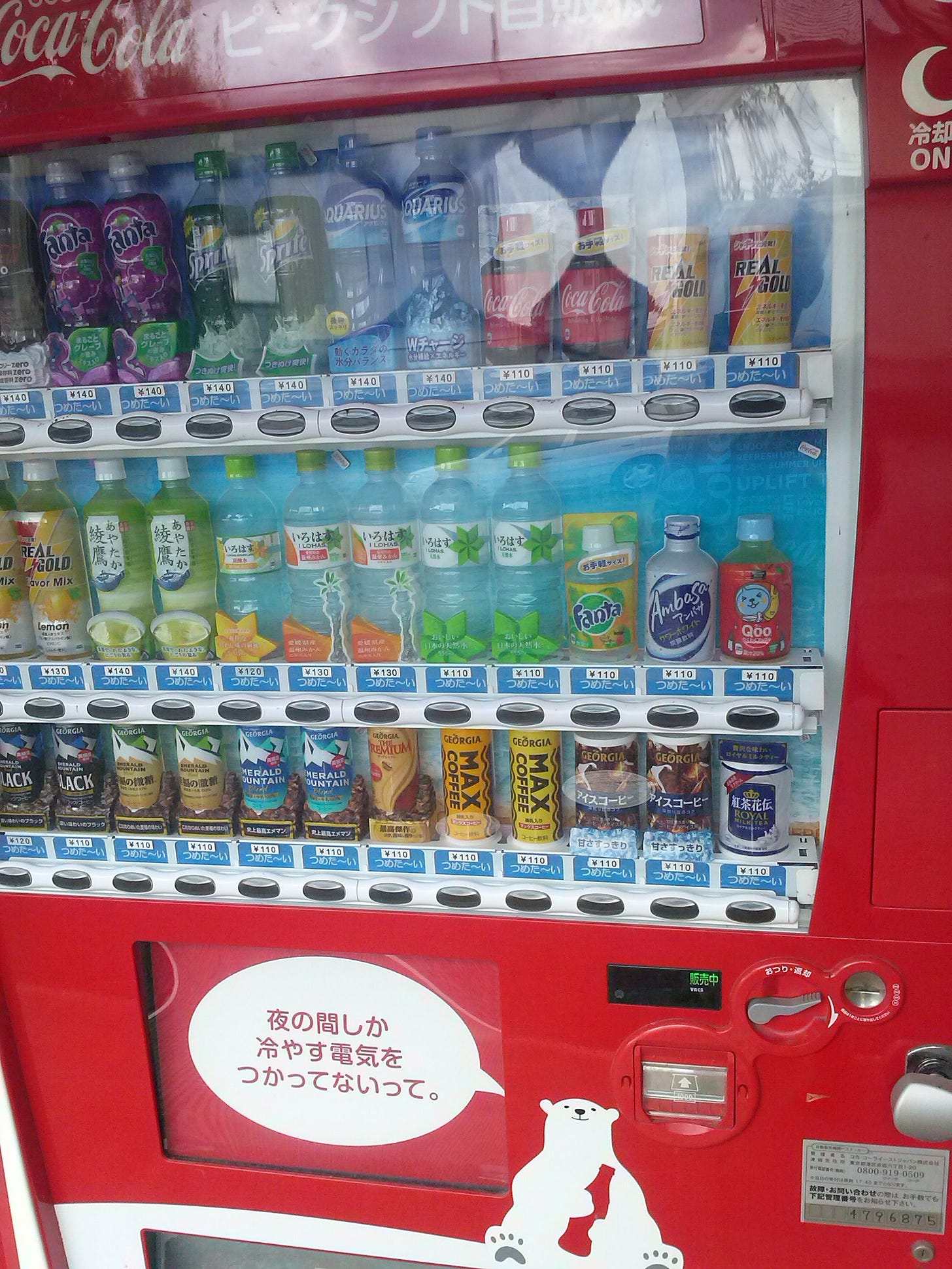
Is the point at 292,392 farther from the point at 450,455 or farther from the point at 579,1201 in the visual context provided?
the point at 579,1201

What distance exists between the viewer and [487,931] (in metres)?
1.82

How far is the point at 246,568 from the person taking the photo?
196 centimetres

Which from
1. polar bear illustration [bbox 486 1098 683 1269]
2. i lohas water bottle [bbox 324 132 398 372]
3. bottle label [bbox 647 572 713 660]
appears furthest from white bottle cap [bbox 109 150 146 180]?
polar bear illustration [bbox 486 1098 683 1269]

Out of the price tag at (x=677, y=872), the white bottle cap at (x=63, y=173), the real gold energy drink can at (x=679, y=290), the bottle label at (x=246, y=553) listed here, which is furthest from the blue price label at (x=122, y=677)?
Answer: the real gold energy drink can at (x=679, y=290)

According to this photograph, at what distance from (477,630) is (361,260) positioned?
730mm

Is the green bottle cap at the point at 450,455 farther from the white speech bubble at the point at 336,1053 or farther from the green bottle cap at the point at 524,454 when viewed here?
the white speech bubble at the point at 336,1053

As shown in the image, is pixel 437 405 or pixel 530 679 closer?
pixel 437 405

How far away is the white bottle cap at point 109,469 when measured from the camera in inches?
79.7

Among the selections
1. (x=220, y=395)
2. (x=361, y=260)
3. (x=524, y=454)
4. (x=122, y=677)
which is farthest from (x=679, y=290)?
(x=122, y=677)

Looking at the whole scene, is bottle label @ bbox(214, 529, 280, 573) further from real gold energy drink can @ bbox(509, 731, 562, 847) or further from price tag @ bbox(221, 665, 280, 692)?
real gold energy drink can @ bbox(509, 731, 562, 847)

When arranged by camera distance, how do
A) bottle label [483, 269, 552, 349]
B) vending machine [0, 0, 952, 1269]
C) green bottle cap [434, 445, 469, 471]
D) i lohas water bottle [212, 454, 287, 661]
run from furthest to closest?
i lohas water bottle [212, 454, 287, 661] → green bottle cap [434, 445, 469, 471] → bottle label [483, 269, 552, 349] → vending machine [0, 0, 952, 1269]

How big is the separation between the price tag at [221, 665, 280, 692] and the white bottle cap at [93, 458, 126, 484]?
1.55ft

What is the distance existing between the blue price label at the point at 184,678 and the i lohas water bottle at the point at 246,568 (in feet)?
0.27

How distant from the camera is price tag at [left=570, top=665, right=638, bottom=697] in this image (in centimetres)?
174
